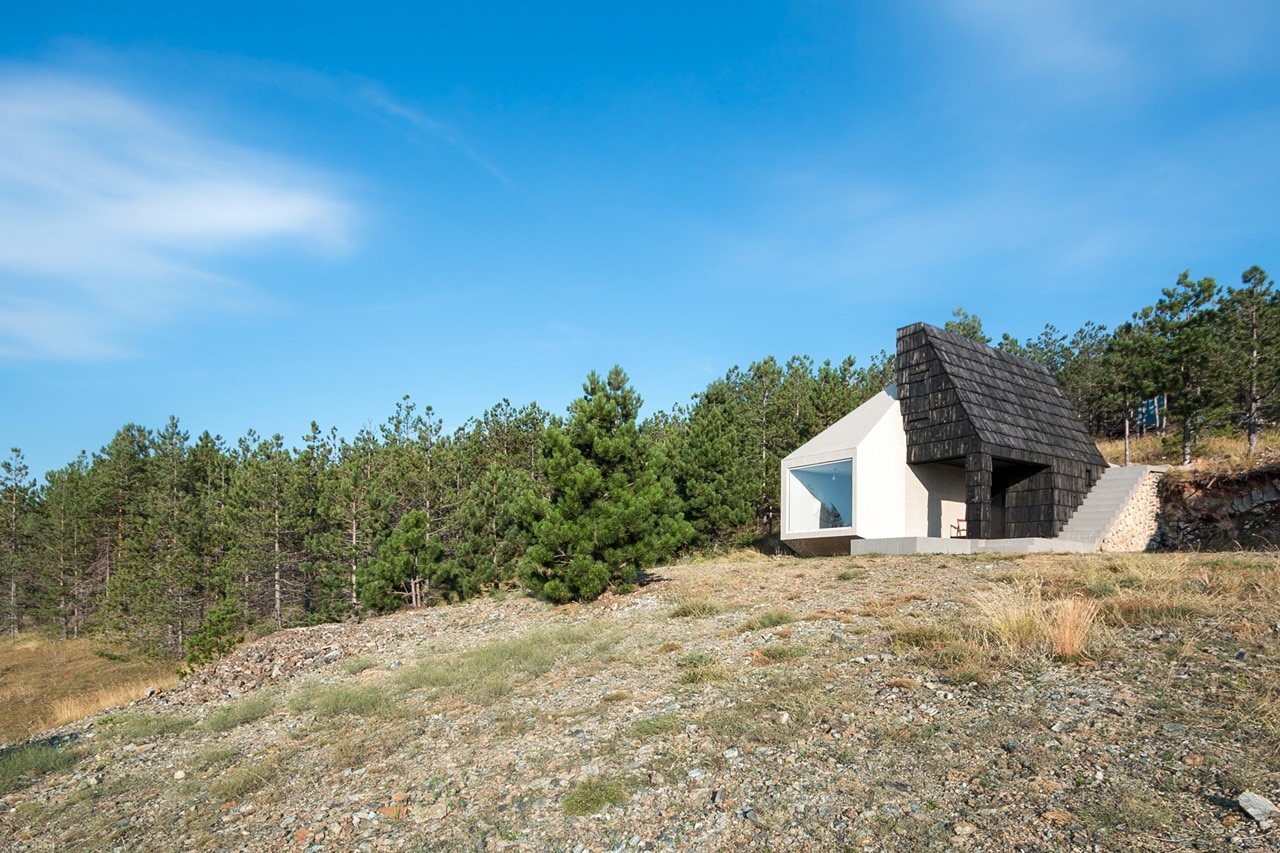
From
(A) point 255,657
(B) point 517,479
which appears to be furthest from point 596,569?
(B) point 517,479

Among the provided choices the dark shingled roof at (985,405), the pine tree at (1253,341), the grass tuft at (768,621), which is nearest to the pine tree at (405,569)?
the grass tuft at (768,621)

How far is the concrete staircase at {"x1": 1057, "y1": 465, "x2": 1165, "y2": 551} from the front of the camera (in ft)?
69.7

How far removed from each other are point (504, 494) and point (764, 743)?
20.7 meters

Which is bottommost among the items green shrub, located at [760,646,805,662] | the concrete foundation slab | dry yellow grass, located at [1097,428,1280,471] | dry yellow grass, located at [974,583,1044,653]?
the concrete foundation slab

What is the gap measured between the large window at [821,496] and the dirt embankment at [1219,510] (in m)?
10.4

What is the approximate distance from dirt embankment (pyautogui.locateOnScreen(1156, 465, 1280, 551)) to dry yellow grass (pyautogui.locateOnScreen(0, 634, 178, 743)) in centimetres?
3180

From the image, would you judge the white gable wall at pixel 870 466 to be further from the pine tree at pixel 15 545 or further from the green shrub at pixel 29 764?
the pine tree at pixel 15 545

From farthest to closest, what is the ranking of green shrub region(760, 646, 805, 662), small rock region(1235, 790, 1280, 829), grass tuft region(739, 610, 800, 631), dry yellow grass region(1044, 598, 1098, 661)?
grass tuft region(739, 610, 800, 631) < green shrub region(760, 646, 805, 662) < dry yellow grass region(1044, 598, 1098, 661) < small rock region(1235, 790, 1280, 829)

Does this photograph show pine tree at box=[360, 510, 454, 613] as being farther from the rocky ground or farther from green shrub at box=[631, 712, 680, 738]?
green shrub at box=[631, 712, 680, 738]

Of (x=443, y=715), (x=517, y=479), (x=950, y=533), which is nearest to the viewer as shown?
(x=443, y=715)

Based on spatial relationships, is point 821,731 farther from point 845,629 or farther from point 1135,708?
point 845,629

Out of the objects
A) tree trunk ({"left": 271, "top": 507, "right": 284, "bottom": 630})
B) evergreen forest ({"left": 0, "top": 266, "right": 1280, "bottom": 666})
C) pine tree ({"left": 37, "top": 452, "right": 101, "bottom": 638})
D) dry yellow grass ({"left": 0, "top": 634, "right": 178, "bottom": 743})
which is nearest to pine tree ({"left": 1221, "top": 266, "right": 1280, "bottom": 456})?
evergreen forest ({"left": 0, "top": 266, "right": 1280, "bottom": 666})

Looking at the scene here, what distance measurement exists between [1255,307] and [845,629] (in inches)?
1088

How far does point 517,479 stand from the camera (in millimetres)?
25281
